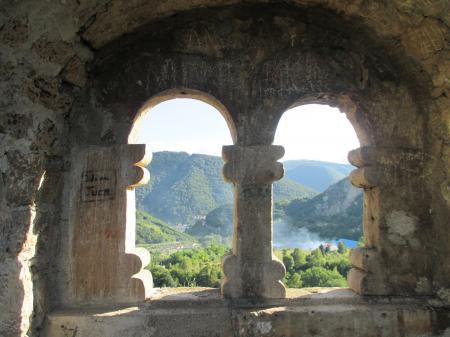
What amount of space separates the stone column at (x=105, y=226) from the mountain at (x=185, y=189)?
34333 mm

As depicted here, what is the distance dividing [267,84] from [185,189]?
37224mm

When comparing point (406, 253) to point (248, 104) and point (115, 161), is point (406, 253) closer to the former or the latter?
point (248, 104)

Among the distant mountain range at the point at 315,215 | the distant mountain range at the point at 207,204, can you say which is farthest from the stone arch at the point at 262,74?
the distant mountain range at the point at 315,215

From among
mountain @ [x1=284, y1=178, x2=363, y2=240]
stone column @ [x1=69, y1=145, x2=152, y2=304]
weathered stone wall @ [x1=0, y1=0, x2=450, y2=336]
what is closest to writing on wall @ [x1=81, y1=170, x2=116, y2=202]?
stone column @ [x1=69, y1=145, x2=152, y2=304]

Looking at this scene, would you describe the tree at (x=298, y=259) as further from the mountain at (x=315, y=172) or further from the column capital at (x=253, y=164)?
the mountain at (x=315, y=172)

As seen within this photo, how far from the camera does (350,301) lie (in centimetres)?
327

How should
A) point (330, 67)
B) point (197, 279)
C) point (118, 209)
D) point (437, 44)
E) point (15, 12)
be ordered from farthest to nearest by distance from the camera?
point (197, 279), point (330, 67), point (118, 209), point (437, 44), point (15, 12)

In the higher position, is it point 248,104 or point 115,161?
point 248,104

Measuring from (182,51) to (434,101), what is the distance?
2.29 meters

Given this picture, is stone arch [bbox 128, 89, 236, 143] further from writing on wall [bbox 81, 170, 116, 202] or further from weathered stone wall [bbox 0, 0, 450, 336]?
writing on wall [bbox 81, 170, 116, 202]

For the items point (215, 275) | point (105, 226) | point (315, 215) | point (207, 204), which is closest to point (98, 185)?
point (105, 226)

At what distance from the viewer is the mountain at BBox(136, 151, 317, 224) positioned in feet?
127

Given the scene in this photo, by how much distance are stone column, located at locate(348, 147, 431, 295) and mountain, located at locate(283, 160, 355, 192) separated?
203 ft

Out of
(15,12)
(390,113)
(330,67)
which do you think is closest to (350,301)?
(390,113)
